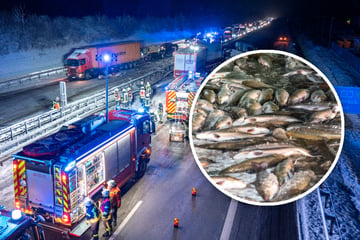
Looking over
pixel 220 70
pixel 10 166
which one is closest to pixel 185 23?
pixel 10 166

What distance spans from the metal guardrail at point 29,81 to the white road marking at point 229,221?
2304cm

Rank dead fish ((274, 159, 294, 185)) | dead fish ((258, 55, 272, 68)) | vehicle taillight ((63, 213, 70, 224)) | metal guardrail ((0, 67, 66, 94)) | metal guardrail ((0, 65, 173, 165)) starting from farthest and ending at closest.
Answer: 1. metal guardrail ((0, 67, 66, 94))
2. metal guardrail ((0, 65, 173, 165))
3. vehicle taillight ((63, 213, 70, 224))
4. dead fish ((258, 55, 272, 68))
5. dead fish ((274, 159, 294, 185))

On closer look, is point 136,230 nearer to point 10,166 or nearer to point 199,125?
point 10,166

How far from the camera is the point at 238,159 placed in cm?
246

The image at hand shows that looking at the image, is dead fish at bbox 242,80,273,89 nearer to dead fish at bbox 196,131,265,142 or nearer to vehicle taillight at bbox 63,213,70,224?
dead fish at bbox 196,131,265,142

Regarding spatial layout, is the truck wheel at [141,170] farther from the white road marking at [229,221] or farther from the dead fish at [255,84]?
the dead fish at [255,84]

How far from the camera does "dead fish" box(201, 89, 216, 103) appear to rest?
2629mm

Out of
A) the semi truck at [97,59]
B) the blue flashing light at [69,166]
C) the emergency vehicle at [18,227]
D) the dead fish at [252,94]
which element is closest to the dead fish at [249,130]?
the dead fish at [252,94]

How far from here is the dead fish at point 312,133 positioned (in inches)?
94.3

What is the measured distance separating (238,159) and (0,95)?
27874 mm

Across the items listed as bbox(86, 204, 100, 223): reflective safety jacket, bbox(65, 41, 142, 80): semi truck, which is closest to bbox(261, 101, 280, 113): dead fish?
bbox(86, 204, 100, 223): reflective safety jacket

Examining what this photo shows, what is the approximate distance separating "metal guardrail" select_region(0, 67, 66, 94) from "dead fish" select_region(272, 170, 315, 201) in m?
29.2

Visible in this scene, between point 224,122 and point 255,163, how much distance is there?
358 millimetres

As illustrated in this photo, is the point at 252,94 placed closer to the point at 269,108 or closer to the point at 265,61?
the point at 269,108
